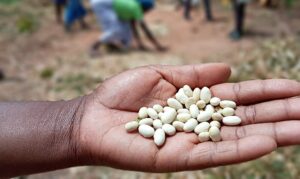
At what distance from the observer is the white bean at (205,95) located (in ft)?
6.93

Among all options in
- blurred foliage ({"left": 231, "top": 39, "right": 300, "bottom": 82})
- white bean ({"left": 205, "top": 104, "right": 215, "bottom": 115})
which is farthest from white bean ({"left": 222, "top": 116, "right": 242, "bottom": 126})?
blurred foliage ({"left": 231, "top": 39, "right": 300, "bottom": 82})

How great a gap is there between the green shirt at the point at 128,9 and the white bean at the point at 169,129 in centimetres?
382

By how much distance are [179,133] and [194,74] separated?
1.19 ft

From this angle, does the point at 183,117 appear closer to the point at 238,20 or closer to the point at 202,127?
the point at 202,127

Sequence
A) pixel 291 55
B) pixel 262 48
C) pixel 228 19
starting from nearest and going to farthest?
pixel 291 55, pixel 262 48, pixel 228 19

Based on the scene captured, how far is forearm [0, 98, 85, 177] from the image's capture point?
201 centimetres

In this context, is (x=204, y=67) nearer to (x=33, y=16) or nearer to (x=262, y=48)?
(x=262, y=48)

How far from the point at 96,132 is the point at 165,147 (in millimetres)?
324

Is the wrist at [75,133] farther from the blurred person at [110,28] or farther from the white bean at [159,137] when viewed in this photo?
the blurred person at [110,28]

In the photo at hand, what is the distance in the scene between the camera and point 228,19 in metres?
7.52

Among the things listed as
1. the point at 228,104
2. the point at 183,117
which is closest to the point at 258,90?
the point at 228,104

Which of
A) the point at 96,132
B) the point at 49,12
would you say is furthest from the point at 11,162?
the point at 49,12

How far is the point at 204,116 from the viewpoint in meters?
2.00

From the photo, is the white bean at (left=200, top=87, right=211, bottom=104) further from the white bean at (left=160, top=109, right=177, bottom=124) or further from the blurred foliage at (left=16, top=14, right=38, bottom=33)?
the blurred foliage at (left=16, top=14, right=38, bottom=33)
